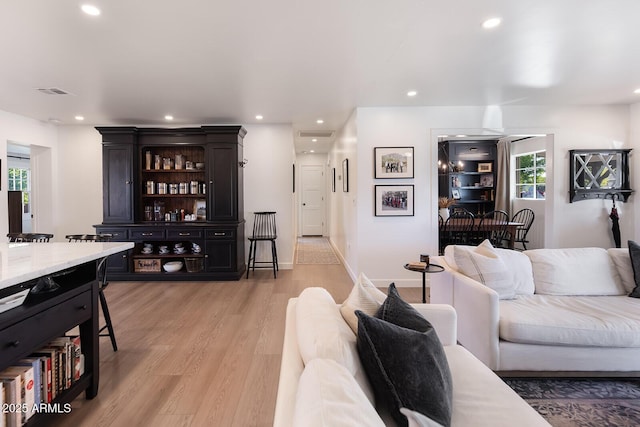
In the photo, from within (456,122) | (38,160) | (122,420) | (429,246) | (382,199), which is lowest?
(122,420)

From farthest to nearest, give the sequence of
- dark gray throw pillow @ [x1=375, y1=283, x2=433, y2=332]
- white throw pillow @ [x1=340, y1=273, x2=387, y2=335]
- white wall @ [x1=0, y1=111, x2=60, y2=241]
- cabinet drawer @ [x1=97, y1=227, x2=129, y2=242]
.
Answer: white wall @ [x1=0, y1=111, x2=60, y2=241] → cabinet drawer @ [x1=97, y1=227, x2=129, y2=242] → white throw pillow @ [x1=340, y1=273, x2=387, y2=335] → dark gray throw pillow @ [x1=375, y1=283, x2=433, y2=332]

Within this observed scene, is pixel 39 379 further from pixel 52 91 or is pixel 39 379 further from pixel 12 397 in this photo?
pixel 52 91

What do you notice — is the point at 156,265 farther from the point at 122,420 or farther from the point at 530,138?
the point at 530,138

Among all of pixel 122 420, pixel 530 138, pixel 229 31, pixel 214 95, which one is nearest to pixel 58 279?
pixel 122 420

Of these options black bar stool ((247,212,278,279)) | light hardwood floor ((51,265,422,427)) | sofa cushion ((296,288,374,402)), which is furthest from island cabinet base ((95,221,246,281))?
sofa cushion ((296,288,374,402))

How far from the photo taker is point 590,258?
270 cm

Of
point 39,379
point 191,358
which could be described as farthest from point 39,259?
point 191,358

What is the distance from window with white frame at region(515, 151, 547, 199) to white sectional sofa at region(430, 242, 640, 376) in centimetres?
426

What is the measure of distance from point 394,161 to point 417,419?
380 centimetres

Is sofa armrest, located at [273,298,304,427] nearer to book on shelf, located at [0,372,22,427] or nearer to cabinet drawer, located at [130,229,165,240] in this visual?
book on shelf, located at [0,372,22,427]

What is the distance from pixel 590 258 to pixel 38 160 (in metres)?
7.37

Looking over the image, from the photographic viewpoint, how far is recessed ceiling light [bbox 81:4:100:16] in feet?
6.98

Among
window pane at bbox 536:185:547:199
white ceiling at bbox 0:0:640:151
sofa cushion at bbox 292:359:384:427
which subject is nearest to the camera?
sofa cushion at bbox 292:359:384:427

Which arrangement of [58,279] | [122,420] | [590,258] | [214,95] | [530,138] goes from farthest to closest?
[530,138]
[214,95]
[590,258]
[58,279]
[122,420]
